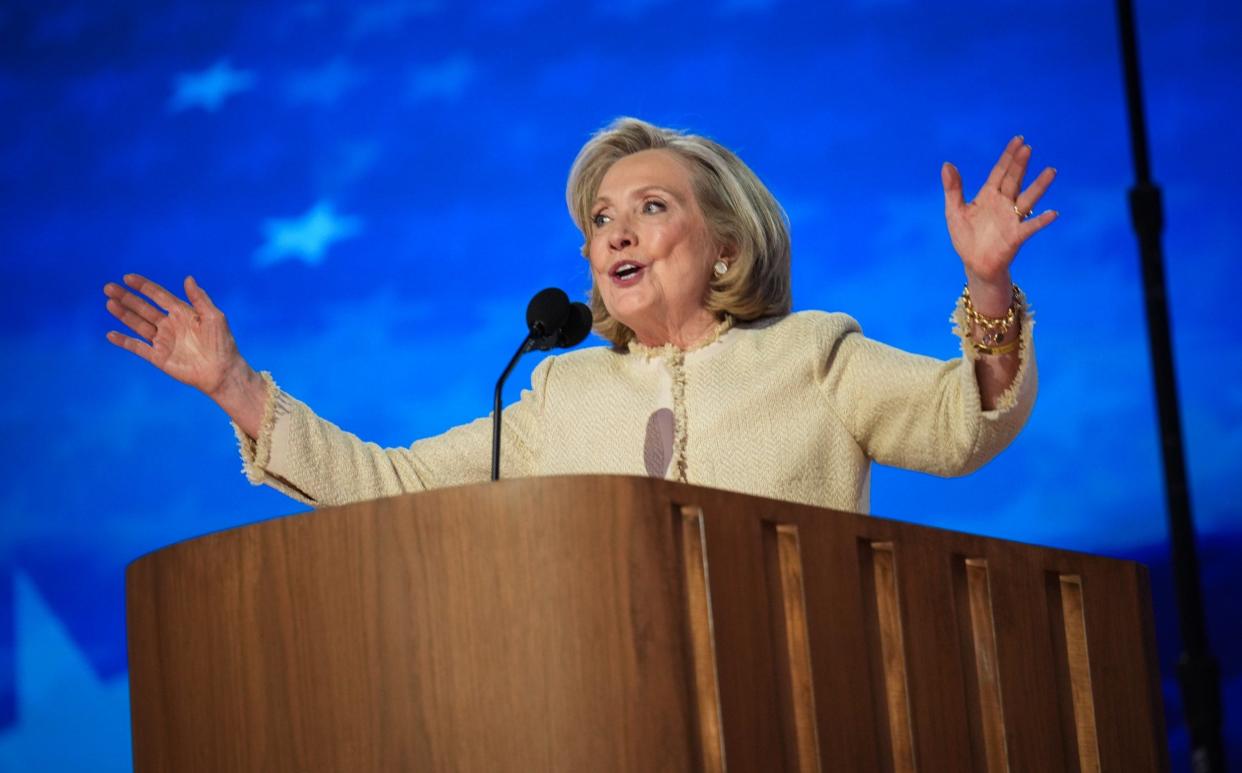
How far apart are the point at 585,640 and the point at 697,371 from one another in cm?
98

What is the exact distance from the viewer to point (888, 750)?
2.12 metres

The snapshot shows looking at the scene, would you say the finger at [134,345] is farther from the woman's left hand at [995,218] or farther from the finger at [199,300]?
the woman's left hand at [995,218]

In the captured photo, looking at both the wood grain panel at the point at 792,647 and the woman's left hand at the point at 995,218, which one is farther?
the woman's left hand at the point at 995,218

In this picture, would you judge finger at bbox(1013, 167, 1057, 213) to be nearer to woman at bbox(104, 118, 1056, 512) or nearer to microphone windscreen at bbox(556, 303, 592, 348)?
woman at bbox(104, 118, 1056, 512)

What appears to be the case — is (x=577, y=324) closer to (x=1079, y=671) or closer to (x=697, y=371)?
(x=697, y=371)

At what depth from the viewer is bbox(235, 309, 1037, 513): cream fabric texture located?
2557mm

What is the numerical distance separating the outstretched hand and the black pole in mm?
1475

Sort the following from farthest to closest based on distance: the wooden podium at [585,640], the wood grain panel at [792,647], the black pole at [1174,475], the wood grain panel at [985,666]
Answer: the wood grain panel at [985,666] < the wood grain panel at [792,647] < the wooden podium at [585,640] < the black pole at [1174,475]

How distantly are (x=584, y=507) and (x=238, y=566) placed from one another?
449 millimetres

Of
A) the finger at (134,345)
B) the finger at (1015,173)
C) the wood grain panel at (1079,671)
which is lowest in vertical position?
the wood grain panel at (1079,671)

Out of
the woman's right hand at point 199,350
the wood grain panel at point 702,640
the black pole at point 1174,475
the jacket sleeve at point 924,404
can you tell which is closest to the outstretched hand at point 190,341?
the woman's right hand at point 199,350

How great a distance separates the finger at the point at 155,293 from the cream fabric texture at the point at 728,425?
19cm

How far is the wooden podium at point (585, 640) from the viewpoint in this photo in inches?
72.9

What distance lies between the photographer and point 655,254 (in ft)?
9.30
